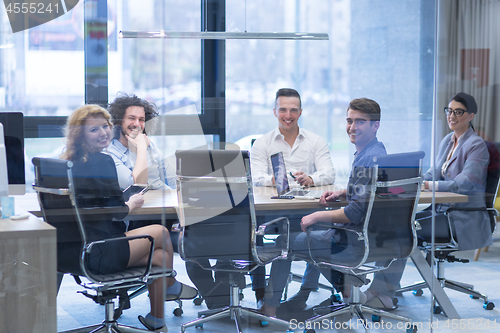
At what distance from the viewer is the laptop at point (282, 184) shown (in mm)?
2799

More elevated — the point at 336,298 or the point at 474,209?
the point at 474,209

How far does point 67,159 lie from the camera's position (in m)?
2.36

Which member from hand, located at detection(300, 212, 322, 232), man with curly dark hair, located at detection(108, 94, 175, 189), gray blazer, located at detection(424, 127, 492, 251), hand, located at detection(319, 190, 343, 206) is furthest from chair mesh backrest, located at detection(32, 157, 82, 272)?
gray blazer, located at detection(424, 127, 492, 251)

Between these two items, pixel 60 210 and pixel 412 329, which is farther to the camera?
pixel 412 329

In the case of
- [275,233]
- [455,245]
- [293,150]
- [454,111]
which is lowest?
[455,245]

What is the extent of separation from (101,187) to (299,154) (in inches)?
46.7

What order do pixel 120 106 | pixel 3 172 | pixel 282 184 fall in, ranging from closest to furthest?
pixel 3 172, pixel 120 106, pixel 282 184

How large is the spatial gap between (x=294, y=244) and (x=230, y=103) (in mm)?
926

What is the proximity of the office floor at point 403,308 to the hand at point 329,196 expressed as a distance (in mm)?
411

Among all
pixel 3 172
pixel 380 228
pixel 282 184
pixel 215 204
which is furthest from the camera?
pixel 282 184

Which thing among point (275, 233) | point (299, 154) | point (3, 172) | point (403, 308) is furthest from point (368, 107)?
point (3, 172)

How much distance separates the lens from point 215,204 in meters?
2.40

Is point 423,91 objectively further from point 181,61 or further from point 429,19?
point 181,61

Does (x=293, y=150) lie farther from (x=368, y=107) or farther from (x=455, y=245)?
(x=455, y=245)
